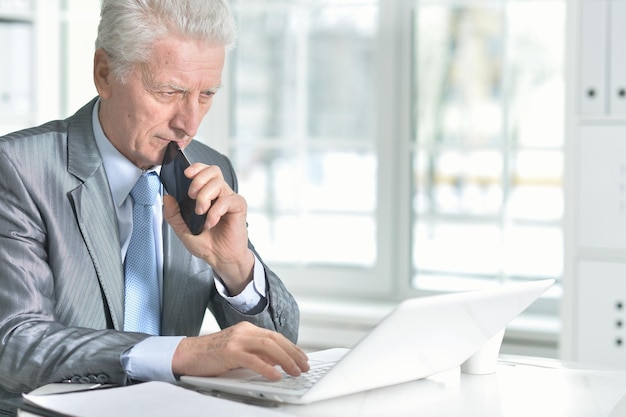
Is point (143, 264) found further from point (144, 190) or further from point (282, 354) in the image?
point (282, 354)

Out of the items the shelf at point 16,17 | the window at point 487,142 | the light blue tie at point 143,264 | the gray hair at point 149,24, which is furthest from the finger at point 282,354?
the shelf at point 16,17

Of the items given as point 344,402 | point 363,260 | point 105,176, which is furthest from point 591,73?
point 344,402

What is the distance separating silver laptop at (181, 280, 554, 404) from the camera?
4.06 feet

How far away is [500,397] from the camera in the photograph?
4.58 ft

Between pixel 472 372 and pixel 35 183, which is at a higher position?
pixel 35 183

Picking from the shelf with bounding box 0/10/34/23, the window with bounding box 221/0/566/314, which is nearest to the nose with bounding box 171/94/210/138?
the window with bounding box 221/0/566/314

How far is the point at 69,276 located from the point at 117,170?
9.8 inches

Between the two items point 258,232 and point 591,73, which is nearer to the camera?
point 591,73

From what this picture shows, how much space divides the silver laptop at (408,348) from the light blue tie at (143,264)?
407mm

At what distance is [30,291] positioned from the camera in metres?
1.60

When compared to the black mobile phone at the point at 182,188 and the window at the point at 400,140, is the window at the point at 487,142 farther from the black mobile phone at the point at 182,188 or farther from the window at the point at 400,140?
the black mobile phone at the point at 182,188

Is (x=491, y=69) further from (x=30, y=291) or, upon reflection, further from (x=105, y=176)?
(x=30, y=291)

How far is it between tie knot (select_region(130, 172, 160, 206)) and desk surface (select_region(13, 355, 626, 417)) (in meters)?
0.67

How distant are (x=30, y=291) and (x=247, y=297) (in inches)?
17.1
